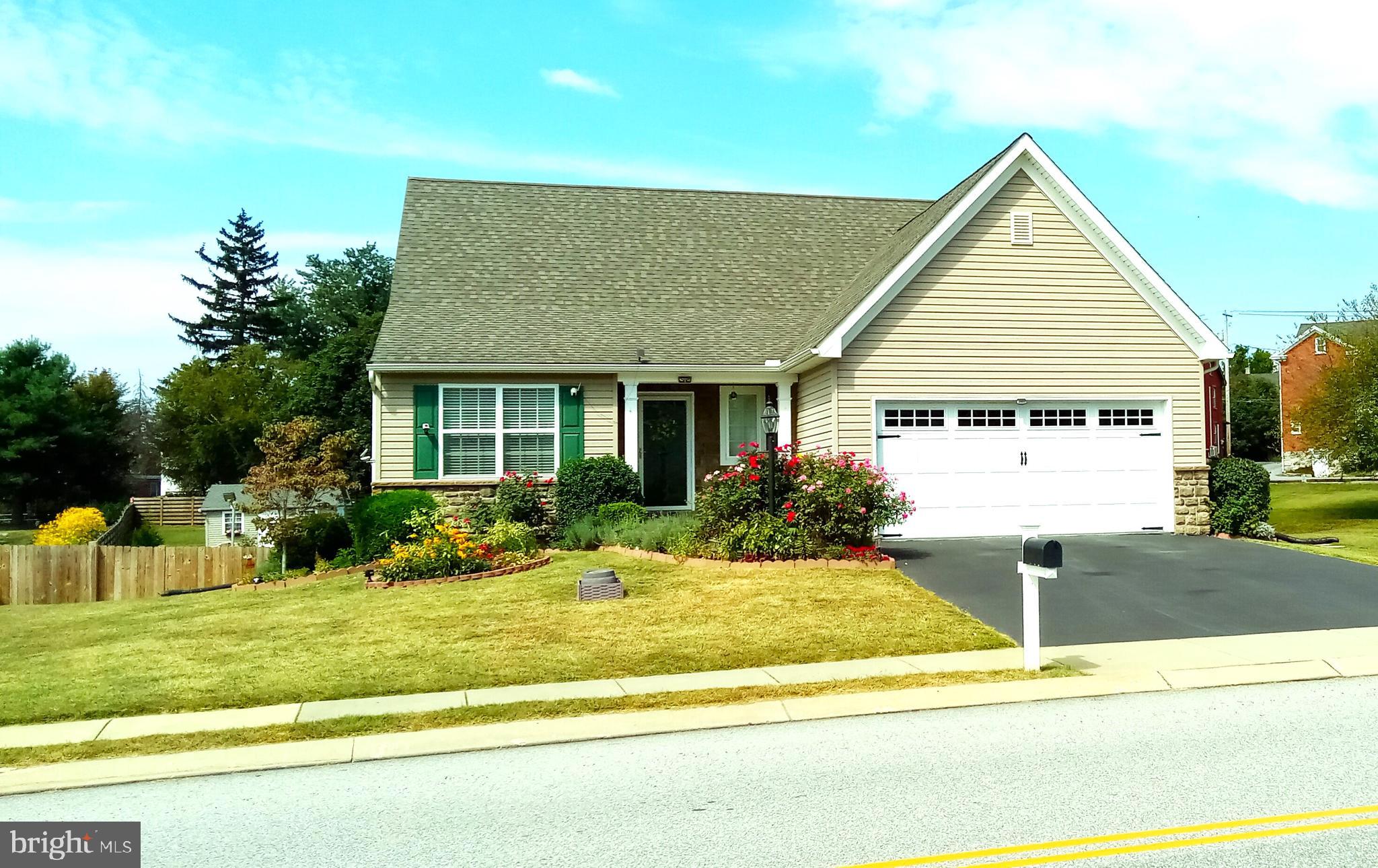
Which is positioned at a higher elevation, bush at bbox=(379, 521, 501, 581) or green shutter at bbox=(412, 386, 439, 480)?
green shutter at bbox=(412, 386, 439, 480)

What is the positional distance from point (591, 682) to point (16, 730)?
437cm

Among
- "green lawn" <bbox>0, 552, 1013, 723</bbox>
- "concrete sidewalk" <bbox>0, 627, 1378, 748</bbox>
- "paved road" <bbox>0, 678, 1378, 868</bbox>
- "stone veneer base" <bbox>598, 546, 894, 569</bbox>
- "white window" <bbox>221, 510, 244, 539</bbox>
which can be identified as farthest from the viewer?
"white window" <bbox>221, 510, 244, 539</bbox>

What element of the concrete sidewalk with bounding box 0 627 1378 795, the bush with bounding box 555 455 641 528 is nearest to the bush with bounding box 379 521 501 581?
the bush with bounding box 555 455 641 528

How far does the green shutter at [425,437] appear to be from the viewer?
18016 mm

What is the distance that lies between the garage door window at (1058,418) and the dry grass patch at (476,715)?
9.31 m

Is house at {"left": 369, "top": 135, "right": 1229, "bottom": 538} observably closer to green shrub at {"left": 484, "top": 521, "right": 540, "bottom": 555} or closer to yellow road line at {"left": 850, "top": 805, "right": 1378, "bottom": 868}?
green shrub at {"left": 484, "top": 521, "right": 540, "bottom": 555}

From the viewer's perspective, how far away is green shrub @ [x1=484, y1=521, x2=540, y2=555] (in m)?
15.7

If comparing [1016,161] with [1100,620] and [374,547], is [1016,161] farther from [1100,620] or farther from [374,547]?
[374,547]

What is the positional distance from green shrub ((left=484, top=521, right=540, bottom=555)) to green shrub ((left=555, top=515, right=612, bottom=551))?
0.65 meters

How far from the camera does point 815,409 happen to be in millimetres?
18312

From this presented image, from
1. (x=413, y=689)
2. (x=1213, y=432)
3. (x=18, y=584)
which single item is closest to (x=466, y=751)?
(x=413, y=689)

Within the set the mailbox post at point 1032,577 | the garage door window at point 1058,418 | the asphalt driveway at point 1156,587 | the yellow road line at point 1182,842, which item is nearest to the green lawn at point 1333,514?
the asphalt driveway at point 1156,587

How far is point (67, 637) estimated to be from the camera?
1184cm

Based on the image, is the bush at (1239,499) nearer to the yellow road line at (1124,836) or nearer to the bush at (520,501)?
the bush at (520,501)
